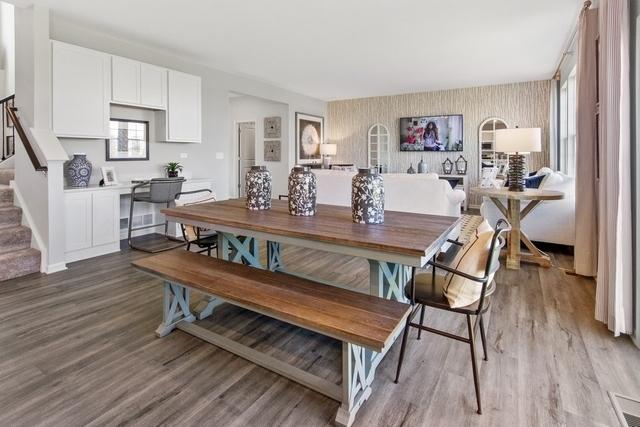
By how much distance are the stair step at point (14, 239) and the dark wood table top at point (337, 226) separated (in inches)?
89.9

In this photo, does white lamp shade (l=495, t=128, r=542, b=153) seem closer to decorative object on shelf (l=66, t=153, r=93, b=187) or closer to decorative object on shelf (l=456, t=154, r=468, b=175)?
decorative object on shelf (l=456, t=154, r=468, b=175)

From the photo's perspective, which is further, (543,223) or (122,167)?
(122,167)

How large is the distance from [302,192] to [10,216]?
3.56 m

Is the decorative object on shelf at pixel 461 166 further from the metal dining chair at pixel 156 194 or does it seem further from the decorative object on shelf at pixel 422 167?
the metal dining chair at pixel 156 194

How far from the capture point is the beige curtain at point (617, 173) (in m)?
2.21

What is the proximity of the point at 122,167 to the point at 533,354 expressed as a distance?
4968mm

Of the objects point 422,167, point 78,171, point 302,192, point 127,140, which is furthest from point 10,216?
point 422,167

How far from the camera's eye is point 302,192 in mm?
2342

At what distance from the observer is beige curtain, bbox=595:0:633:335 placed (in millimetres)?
2207

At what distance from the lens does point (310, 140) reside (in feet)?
29.1

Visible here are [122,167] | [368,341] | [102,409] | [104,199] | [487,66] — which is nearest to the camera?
[368,341]

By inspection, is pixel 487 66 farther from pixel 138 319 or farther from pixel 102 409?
pixel 102 409

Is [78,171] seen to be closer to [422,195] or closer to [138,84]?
[138,84]

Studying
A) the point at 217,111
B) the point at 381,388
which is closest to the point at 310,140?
the point at 217,111
